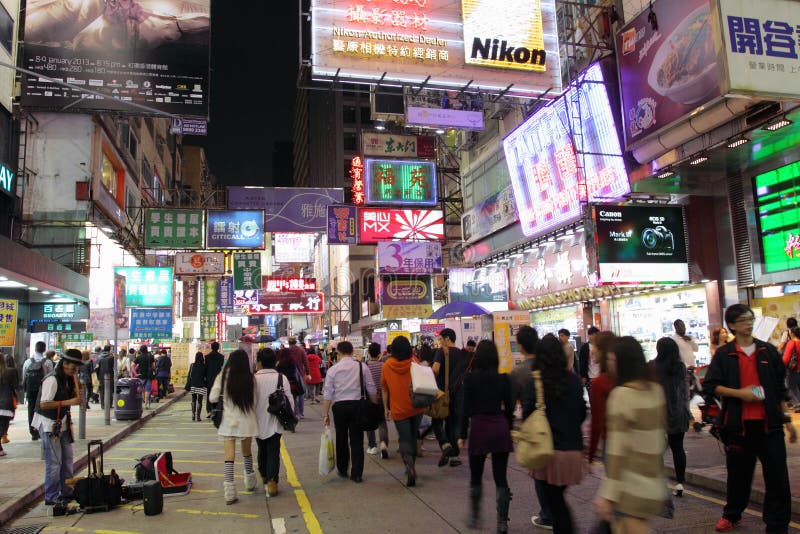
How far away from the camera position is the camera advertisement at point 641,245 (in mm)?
14742

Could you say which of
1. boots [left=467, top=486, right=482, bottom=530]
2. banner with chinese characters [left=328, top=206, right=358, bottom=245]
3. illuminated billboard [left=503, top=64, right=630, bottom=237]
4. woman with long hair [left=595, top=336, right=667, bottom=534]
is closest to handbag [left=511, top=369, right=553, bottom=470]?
woman with long hair [left=595, top=336, right=667, bottom=534]

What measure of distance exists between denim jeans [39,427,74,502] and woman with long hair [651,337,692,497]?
277 inches

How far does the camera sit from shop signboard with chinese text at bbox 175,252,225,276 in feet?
89.9

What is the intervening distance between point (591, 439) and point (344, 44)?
35.9 ft

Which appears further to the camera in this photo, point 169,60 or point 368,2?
point 169,60

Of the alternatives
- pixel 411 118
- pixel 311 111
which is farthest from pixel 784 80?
pixel 311 111

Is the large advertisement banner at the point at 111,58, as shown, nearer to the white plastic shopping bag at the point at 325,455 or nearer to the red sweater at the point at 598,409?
the white plastic shopping bag at the point at 325,455

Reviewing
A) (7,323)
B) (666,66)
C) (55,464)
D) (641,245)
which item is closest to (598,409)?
(55,464)

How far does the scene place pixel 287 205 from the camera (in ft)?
87.8

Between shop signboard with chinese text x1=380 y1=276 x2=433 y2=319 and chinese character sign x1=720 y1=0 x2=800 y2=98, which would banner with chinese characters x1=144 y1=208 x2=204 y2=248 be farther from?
chinese character sign x1=720 y1=0 x2=800 y2=98

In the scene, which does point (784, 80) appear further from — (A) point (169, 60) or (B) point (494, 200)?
Answer: (A) point (169, 60)

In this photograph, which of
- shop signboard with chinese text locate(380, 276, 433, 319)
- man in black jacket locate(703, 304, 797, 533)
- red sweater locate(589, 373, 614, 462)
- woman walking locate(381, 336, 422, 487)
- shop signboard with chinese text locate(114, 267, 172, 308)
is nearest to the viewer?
red sweater locate(589, 373, 614, 462)

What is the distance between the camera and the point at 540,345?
4.80 metres

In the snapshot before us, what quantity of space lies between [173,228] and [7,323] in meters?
11.3
